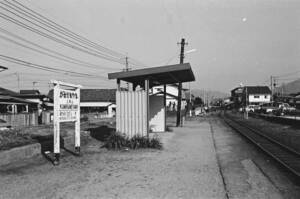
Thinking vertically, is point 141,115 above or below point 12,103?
below

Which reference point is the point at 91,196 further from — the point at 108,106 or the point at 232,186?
the point at 108,106

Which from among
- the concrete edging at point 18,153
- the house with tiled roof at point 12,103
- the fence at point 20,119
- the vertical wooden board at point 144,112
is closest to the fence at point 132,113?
the vertical wooden board at point 144,112

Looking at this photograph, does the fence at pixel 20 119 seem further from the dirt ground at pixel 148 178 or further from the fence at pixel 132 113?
the dirt ground at pixel 148 178

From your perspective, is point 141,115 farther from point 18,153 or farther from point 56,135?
point 18,153

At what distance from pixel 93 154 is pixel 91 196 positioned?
5.18 meters

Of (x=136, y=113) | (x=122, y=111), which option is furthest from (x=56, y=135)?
(x=136, y=113)

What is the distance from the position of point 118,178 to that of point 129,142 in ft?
17.2

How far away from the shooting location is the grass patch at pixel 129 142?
12.5 metres

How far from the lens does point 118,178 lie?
7.48 meters

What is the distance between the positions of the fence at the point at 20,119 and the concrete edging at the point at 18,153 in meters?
17.4

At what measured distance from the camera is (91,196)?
19.6 ft

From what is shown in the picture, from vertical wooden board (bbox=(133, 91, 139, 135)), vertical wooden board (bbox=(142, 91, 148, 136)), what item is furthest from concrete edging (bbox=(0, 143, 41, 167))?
vertical wooden board (bbox=(142, 91, 148, 136))

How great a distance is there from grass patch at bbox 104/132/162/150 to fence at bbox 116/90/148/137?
42 centimetres

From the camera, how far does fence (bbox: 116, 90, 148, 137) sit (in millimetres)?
13469
